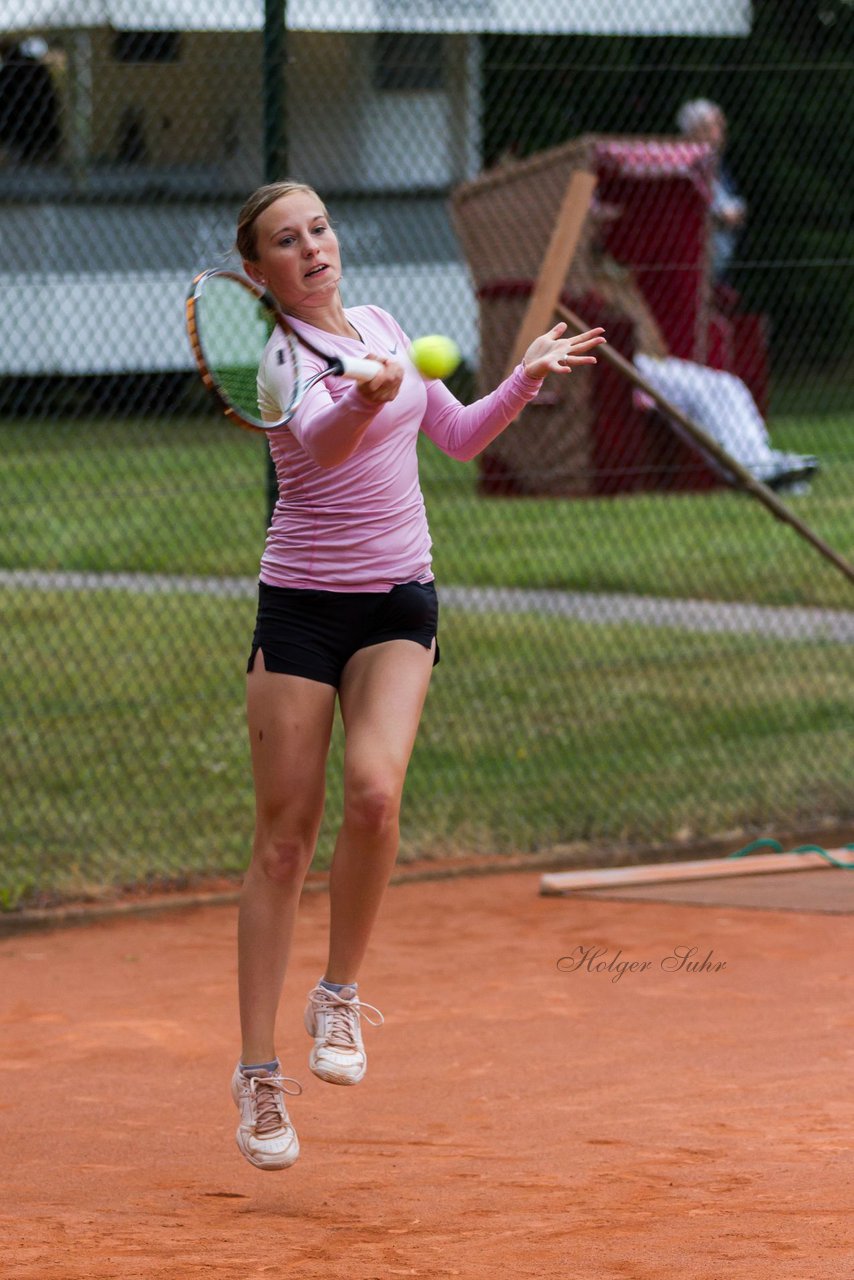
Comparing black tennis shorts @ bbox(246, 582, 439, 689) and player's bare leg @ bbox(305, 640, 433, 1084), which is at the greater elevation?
black tennis shorts @ bbox(246, 582, 439, 689)

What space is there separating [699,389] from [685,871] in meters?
5.76

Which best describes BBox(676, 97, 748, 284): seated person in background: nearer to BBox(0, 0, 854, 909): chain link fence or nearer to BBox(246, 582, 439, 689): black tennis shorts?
BBox(0, 0, 854, 909): chain link fence

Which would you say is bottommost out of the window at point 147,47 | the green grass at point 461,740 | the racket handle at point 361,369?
the green grass at point 461,740

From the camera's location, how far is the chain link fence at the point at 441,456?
6.59 m

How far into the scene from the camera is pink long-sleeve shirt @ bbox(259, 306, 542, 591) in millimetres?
3738

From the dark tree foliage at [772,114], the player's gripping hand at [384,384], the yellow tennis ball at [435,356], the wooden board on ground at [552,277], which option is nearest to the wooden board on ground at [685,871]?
the wooden board on ground at [552,277]

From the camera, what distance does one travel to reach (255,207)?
12.2 feet

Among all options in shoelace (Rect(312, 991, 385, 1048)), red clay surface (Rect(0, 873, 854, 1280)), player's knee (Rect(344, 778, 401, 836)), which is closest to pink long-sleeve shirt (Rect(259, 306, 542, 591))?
player's knee (Rect(344, 778, 401, 836))

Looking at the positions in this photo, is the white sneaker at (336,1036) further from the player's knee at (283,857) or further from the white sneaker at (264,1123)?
the player's knee at (283,857)

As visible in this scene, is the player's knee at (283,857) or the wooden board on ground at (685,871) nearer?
the player's knee at (283,857)

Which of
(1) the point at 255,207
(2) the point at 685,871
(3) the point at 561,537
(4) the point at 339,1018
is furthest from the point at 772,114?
(4) the point at 339,1018

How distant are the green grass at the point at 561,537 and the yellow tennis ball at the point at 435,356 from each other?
3808mm

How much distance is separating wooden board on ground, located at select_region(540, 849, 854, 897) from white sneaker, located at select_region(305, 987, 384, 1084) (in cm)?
239

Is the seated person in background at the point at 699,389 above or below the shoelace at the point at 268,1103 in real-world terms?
below
